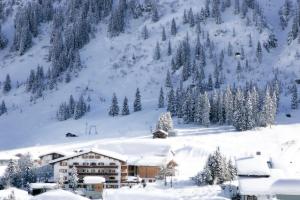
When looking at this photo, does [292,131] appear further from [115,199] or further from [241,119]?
[115,199]

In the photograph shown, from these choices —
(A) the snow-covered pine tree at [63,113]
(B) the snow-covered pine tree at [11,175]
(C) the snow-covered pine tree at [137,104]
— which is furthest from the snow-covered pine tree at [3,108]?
(B) the snow-covered pine tree at [11,175]

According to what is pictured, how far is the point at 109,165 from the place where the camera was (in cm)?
10731

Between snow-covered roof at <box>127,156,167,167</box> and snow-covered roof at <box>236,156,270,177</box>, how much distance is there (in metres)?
19.7

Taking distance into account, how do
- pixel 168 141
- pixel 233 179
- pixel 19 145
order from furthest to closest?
1. pixel 19 145
2. pixel 168 141
3. pixel 233 179

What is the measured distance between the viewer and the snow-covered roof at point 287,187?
7025 centimetres

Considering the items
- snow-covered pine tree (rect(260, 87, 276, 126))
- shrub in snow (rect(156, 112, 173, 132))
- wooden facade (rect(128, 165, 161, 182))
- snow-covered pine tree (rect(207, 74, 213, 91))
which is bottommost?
wooden facade (rect(128, 165, 161, 182))

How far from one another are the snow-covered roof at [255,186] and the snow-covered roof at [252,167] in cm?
576

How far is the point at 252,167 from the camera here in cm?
8919

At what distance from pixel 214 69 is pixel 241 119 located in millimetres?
50936

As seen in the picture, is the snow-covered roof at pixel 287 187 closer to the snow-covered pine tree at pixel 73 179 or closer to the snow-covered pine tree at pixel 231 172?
the snow-covered pine tree at pixel 231 172

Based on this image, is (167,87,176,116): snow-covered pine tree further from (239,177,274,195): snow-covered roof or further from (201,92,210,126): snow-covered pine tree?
(239,177,274,195): snow-covered roof

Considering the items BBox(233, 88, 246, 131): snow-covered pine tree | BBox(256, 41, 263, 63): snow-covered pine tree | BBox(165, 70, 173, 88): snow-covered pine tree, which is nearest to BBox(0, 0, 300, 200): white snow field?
BBox(256, 41, 263, 63): snow-covered pine tree

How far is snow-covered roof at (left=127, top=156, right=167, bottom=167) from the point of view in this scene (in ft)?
357

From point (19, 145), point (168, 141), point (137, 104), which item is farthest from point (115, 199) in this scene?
point (137, 104)
